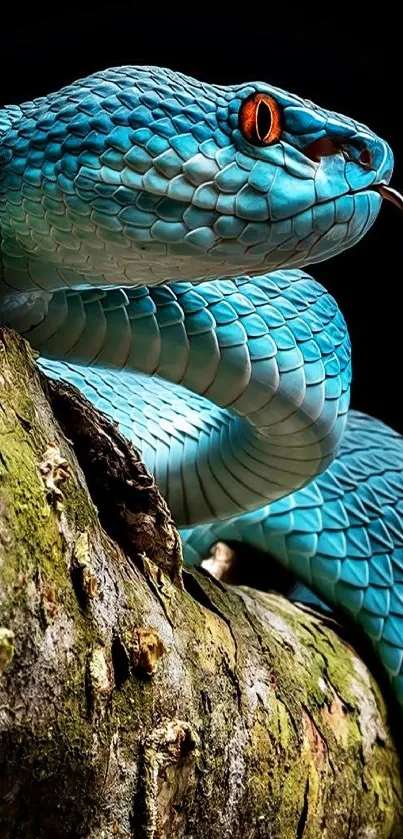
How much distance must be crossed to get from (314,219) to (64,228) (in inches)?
10.5

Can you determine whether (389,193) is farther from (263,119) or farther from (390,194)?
(263,119)

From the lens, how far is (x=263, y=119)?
39.6 inches

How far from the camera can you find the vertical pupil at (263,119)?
999mm

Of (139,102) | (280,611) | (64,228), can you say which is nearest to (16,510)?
(64,228)

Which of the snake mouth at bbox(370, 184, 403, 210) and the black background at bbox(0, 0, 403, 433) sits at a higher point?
the snake mouth at bbox(370, 184, 403, 210)

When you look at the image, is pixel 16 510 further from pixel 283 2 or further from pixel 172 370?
pixel 283 2

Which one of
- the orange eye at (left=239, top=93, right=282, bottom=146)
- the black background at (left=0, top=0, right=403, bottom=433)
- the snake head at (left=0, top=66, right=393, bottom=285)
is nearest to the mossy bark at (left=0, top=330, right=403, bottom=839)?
the snake head at (left=0, top=66, right=393, bottom=285)

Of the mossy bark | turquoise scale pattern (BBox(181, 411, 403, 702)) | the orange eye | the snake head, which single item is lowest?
turquoise scale pattern (BBox(181, 411, 403, 702))

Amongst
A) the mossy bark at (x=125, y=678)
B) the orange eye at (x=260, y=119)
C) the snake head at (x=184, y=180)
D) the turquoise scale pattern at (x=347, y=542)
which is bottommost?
the turquoise scale pattern at (x=347, y=542)

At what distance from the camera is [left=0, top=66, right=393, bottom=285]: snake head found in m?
0.96

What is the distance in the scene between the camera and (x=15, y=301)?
42.8 inches

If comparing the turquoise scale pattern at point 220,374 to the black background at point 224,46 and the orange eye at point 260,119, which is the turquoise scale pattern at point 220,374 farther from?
the black background at point 224,46

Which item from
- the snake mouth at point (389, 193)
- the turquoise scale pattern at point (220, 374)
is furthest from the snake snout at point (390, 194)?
the turquoise scale pattern at point (220, 374)

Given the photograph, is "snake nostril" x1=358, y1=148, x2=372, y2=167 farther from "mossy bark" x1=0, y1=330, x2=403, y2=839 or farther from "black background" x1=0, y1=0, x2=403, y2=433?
"black background" x1=0, y1=0, x2=403, y2=433
